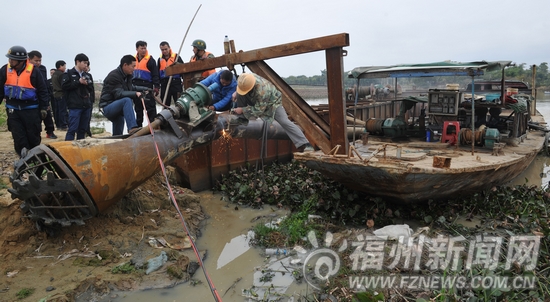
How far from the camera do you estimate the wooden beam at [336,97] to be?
15.4 feet

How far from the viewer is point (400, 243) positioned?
3930 millimetres

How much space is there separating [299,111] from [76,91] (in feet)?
13.5

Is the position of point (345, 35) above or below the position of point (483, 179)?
above

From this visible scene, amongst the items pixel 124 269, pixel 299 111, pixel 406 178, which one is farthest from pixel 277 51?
pixel 124 269

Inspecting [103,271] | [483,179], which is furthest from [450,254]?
[103,271]

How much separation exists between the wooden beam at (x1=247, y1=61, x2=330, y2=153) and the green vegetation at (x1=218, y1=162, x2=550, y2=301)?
0.81 meters

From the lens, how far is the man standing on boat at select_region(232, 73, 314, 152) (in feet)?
17.0

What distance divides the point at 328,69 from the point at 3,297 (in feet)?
13.6

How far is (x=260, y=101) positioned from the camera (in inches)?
211

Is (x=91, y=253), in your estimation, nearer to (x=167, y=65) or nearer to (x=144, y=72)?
(x=144, y=72)

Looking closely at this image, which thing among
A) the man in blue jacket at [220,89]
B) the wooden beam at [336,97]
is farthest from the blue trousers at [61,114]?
the wooden beam at [336,97]

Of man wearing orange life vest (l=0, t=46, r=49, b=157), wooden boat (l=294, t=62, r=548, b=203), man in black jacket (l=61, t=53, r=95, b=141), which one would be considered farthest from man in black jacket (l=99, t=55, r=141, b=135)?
wooden boat (l=294, t=62, r=548, b=203)

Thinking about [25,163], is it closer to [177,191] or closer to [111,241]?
[111,241]

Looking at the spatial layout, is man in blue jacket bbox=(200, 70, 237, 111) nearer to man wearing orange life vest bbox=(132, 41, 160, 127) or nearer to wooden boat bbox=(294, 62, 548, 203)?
man wearing orange life vest bbox=(132, 41, 160, 127)
